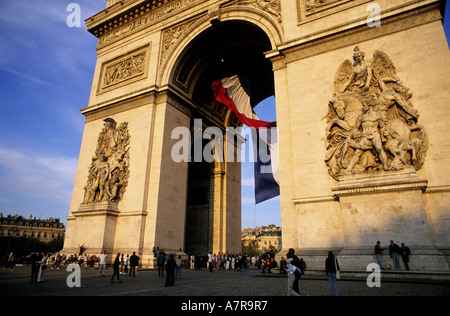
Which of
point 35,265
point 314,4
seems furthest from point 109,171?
point 314,4

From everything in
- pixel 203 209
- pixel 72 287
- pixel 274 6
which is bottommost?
pixel 72 287

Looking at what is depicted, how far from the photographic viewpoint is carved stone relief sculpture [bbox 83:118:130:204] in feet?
54.3

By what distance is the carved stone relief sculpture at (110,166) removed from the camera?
16562 millimetres

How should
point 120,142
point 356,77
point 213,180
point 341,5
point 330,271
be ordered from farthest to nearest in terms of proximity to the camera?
point 213,180 → point 120,142 → point 341,5 → point 356,77 → point 330,271

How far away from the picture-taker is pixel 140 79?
1867cm

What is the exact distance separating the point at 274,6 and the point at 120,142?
38.2ft

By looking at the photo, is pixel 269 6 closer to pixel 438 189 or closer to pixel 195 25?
pixel 195 25

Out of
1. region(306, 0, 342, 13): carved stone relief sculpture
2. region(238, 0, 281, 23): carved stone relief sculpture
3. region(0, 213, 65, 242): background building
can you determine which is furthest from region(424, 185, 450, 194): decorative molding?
region(0, 213, 65, 242): background building

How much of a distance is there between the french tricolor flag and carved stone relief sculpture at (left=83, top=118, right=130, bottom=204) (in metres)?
6.51

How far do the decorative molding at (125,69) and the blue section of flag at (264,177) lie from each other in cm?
896

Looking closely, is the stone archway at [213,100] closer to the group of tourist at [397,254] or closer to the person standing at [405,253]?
the group of tourist at [397,254]

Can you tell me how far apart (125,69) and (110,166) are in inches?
279
